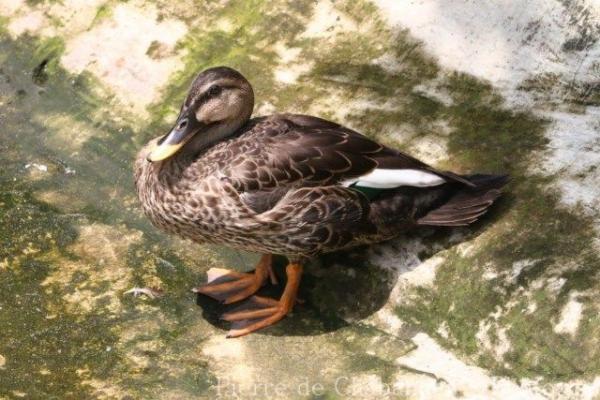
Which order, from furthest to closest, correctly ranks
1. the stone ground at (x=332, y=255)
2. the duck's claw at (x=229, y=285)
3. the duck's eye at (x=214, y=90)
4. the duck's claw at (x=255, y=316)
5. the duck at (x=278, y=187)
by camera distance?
1. the duck's claw at (x=229, y=285)
2. the duck's claw at (x=255, y=316)
3. the duck's eye at (x=214, y=90)
4. the duck at (x=278, y=187)
5. the stone ground at (x=332, y=255)

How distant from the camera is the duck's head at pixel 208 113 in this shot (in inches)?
178

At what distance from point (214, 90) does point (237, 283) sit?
984 mm

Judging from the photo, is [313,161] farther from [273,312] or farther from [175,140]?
[273,312]

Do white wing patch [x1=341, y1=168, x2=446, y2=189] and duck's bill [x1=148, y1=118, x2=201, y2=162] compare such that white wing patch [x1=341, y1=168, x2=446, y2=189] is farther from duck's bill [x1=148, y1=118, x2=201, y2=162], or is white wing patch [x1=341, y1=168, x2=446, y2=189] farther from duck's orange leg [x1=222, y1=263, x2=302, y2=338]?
duck's bill [x1=148, y1=118, x2=201, y2=162]

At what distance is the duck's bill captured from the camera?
4449 millimetres

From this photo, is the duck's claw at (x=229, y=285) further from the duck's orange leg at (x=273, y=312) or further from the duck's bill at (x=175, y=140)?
the duck's bill at (x=175, y=140)

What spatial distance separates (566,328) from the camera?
13.7 feet

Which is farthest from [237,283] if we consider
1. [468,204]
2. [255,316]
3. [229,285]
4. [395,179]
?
[468,204]

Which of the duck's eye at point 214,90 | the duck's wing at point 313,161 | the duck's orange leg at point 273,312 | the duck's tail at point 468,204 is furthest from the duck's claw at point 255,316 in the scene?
the duck's eye at point 214,90

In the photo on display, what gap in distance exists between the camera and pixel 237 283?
4.98 m

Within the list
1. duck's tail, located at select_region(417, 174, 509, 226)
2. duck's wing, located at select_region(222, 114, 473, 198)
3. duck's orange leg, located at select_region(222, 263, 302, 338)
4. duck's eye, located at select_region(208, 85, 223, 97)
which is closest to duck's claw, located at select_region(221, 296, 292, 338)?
duck's orange leg, located at select_region(222, 263, 302, 338)

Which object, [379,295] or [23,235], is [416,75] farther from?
[23,235]

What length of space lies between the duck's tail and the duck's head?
39.7 inches

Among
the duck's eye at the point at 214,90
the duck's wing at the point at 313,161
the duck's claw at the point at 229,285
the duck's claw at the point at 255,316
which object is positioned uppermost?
the duck's eye at the point at 214,90
